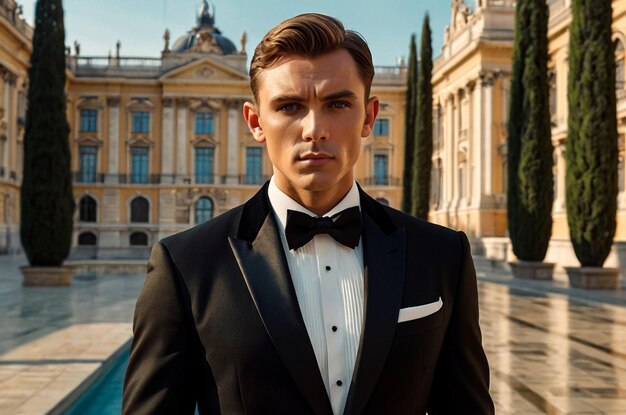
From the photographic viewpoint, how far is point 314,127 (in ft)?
4.76

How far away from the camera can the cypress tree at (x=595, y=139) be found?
47.4 ft

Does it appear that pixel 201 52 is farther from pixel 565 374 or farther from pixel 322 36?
pixel 322 36

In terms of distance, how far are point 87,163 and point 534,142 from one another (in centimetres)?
2886

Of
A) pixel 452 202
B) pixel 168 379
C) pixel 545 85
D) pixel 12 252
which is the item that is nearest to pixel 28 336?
pixel 168 379

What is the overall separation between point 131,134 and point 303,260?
39.2 metres

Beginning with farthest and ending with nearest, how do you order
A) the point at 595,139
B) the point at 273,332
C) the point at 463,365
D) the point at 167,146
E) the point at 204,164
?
1. the point at 204,164
2. the point at 167,146
3. the point at 595,139
4. the point at 463,365
5. the point at 273,332

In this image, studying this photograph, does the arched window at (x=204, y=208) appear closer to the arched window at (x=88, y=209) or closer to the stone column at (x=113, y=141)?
the stone column at (x=113, y=141)

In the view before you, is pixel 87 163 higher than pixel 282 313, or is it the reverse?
pixel 87 163

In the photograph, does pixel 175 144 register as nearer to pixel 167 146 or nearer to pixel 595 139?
pixel 167 146

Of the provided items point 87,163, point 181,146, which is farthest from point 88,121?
point 181,146

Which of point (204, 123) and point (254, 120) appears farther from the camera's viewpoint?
point (204, 123)

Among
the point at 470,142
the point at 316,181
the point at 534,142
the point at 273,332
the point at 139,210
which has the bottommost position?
the point at 273,332

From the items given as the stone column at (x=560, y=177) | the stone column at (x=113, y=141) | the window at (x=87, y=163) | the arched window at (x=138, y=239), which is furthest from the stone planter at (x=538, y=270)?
the window at (x=87, y=163)

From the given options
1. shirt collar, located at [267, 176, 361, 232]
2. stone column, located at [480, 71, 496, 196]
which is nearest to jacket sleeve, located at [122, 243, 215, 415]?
shirt collar, located at [267, 176, 361, 232]
